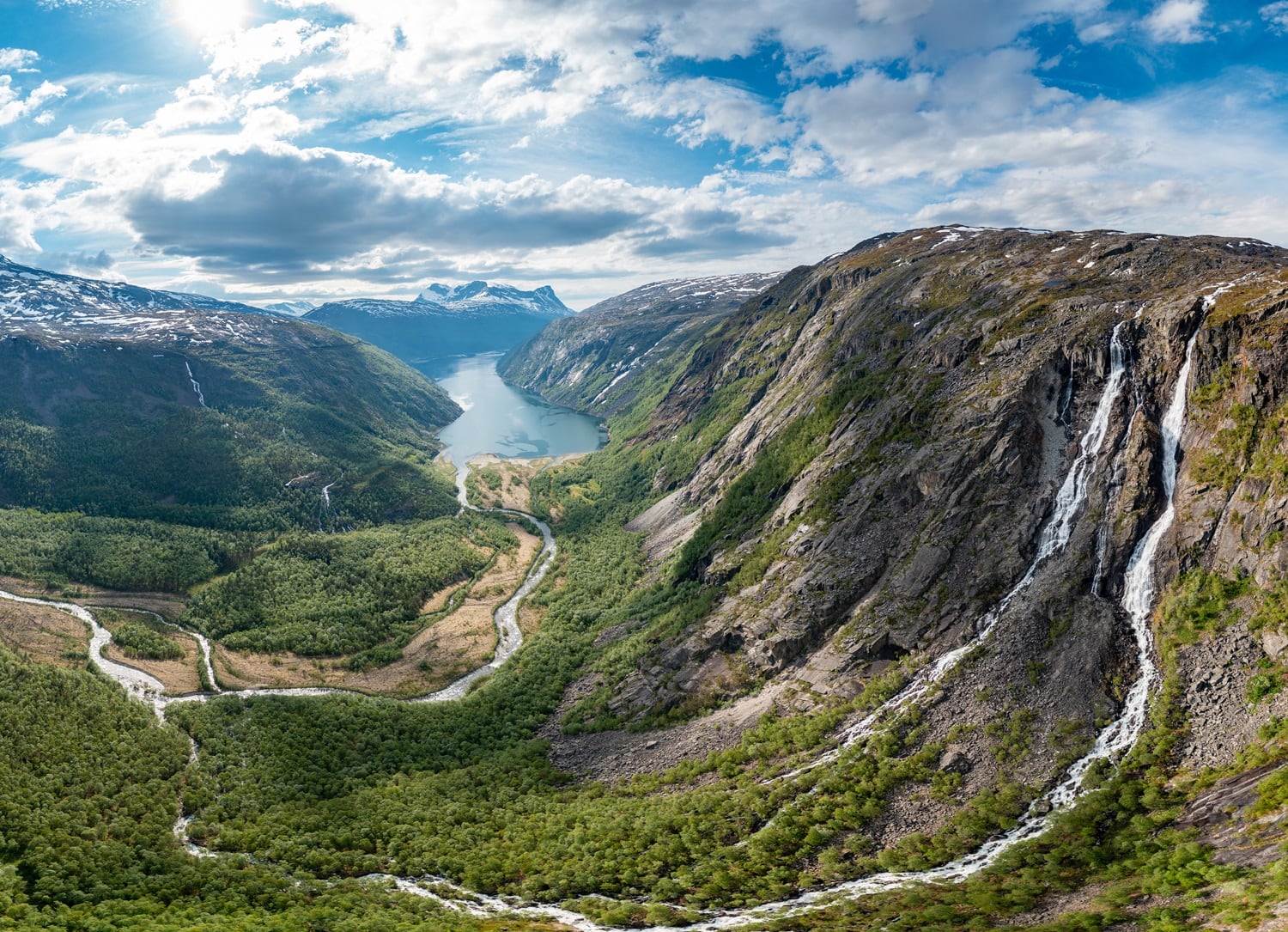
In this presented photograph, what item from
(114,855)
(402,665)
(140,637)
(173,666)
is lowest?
(114,855)

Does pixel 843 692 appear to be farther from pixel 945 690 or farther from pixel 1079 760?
pixel 1079 760

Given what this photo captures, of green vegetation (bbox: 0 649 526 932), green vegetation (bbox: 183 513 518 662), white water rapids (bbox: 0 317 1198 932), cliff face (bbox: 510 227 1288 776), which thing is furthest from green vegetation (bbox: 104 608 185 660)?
cliff face (bbox: 510 227 1288 776)

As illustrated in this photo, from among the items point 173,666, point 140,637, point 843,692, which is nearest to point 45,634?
point 140,637

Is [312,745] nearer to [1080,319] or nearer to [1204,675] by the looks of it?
[1204,675]

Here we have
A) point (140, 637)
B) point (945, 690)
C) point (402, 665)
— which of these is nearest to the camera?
point (945, 690)

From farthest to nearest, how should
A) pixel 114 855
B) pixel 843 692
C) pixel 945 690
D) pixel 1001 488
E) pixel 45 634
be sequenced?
pixel 45 634 < pixel 1001 488 < pixel 843 692 < pixel 945 690 < pixel 114 855

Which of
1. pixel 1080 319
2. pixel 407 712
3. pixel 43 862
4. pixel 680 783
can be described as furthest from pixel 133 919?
pixel 1080 319
